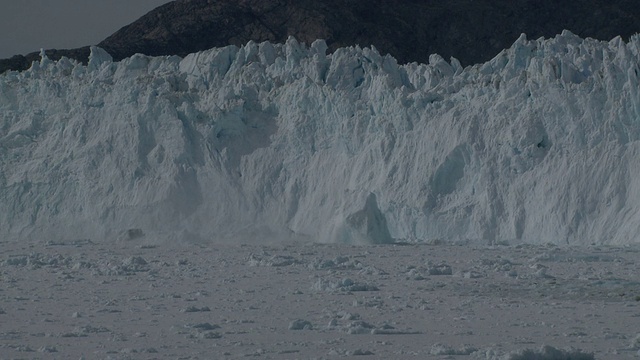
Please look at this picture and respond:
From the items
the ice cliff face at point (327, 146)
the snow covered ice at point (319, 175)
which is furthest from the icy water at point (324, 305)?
the ice cliff face at point (327, 146)

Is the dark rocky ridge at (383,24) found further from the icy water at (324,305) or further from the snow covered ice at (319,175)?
the icy water at (324,305)

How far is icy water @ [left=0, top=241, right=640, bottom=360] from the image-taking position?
898 cm

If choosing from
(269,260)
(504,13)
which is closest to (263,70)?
(269,260)

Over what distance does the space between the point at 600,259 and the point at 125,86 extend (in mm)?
11787

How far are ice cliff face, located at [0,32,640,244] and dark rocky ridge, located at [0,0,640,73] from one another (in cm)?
1677

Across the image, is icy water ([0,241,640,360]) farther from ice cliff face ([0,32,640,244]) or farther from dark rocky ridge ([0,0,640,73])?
dark rocky ridge ([0,0,640,73])

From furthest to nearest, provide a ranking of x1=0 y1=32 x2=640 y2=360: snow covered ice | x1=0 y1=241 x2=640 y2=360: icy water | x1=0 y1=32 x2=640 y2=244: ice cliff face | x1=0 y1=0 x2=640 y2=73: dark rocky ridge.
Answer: x1=0 y1=0 x2=640 y2=73: dark rocky ridge, x1=0 y1=32 x2=640 y2=244: ice cliff face, x1=0 y1=32 x2=640 y2=360: snow covered ice, x1=0 y1=241 x2=640 y2=360: icy water

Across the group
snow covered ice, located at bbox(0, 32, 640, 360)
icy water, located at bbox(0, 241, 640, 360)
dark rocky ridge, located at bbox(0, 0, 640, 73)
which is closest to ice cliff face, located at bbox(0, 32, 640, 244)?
snow covered ice, located at bbox(0, 32, 640, 360)

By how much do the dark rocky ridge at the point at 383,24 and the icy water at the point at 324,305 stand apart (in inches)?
978

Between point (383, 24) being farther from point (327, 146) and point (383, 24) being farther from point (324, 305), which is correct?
point (324, 305)

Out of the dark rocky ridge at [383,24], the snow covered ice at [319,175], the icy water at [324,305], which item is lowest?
the icy water at [324,305]

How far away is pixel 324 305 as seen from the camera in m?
11.6

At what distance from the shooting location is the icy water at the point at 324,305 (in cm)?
898

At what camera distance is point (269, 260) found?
1677 cm
